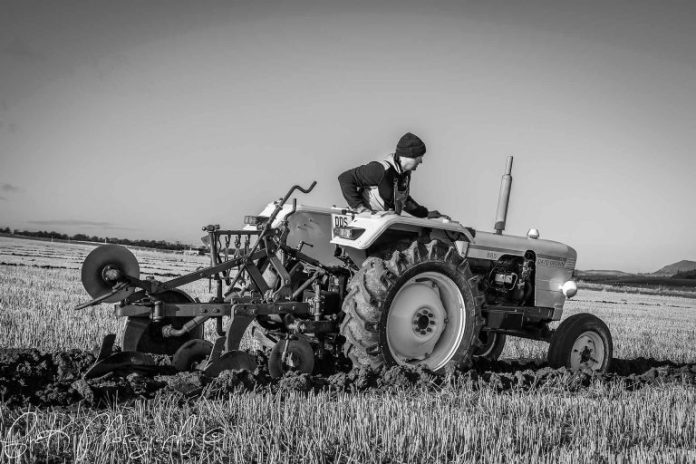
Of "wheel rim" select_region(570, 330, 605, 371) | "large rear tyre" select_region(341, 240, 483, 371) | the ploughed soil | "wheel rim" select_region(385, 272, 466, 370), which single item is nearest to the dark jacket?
"large rear tyre" select_region(341, 240, 483, 371)

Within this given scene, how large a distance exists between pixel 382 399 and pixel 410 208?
2307 millimetres

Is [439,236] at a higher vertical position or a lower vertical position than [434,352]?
higher

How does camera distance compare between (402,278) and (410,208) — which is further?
(410,208)

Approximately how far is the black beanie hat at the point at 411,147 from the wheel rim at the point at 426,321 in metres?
1.10

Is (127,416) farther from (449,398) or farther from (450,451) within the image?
(449,398)

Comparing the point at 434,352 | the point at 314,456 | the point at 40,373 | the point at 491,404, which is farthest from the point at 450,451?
the point at 40,373

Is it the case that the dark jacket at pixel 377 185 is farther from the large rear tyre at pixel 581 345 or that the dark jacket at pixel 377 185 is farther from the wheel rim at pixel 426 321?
the large rear tyre at pixel 581 345

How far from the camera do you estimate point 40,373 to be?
4.55 meters

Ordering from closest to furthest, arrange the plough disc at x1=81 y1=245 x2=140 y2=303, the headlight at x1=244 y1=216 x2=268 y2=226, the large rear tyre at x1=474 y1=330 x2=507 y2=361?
the plough disc at x1=81 y1=245 x2=140 y2=303
the headlight at x1=244 y1=216 x2=268 y2=226
the large rear tyre at x1=474 y1=330 x2=507 y2=361

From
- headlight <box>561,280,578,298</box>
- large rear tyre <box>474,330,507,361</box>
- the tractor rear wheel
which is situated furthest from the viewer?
large rear tyre <box>474,330,507,361</box>

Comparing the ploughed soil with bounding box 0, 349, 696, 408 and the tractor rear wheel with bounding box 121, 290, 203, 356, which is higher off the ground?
the tractor rear wheel with bounding box 121, 290, 203, 356

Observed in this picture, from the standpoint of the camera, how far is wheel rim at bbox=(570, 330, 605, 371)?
657 centimetres

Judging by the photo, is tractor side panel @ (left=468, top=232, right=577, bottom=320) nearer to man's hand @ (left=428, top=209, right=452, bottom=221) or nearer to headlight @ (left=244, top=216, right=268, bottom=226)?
man's hand @ (left=428, top=209, right=452, bottom=221)

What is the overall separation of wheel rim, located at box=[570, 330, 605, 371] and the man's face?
8.21 feet
